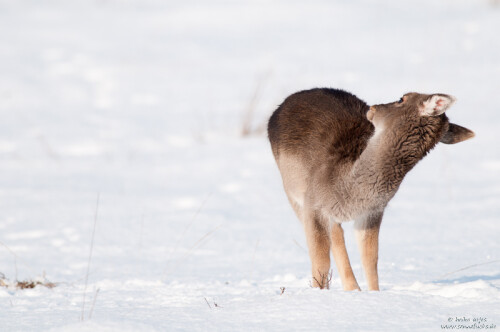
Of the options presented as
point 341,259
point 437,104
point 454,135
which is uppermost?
point 437,104

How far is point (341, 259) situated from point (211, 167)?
4.41 m

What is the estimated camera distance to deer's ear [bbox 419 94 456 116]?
12.5 ft

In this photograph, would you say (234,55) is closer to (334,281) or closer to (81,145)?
(81,145)

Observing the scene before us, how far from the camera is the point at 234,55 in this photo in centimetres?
1476

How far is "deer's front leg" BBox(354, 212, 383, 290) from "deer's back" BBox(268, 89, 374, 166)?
437 mm

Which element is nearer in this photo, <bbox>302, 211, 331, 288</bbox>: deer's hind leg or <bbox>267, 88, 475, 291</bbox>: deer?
<bbox>267, 88, 475, 291</bbox>: deer

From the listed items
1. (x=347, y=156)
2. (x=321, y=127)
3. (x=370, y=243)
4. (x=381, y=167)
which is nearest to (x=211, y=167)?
(x=321, y=127)

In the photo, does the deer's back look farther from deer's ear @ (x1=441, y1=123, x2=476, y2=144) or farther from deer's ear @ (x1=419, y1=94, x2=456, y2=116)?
deer's ear @ (x1=419, y1=94, x2=456, y2=116)

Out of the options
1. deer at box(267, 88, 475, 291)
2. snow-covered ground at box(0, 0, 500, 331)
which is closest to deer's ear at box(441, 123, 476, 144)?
deer at box(267, 88, 475, 291)

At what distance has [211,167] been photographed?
898 cm

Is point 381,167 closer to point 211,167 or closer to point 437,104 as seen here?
point 437,104

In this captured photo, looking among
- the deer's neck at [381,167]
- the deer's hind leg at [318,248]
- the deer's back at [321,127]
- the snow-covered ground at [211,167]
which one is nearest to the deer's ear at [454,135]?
the deer's neck at [381,167]

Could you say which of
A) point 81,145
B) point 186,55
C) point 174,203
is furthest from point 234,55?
point 174,203

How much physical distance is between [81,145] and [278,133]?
5615mm
